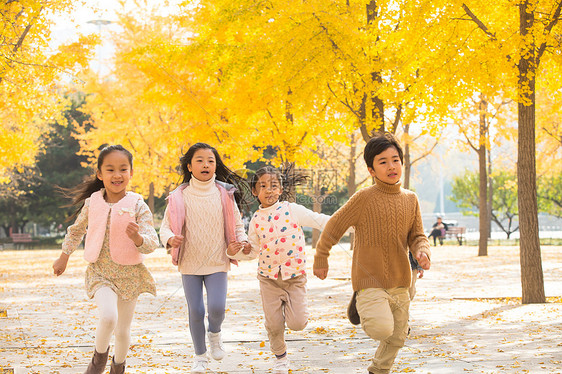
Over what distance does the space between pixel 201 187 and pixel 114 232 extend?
2.80 feet

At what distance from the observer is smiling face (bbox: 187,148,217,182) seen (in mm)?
5766

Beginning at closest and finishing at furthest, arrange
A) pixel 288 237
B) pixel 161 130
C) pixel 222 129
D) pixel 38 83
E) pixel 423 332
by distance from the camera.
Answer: pixel 288 237 → pixel 423 332 → pixel 38 83 → pixel 222 129 → pixel 161 130

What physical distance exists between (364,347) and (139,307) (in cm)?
472

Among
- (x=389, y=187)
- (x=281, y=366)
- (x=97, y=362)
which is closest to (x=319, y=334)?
(x=281, y=366)

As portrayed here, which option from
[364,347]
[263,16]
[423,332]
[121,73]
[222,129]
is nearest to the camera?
[364,347]

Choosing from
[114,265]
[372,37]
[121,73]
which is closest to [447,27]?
[372,37]

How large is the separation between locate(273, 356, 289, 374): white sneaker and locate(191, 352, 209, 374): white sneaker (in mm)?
538

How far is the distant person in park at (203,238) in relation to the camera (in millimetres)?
5672

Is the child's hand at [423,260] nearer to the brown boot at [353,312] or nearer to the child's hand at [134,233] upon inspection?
the brown boot at [353,312]

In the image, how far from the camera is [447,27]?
1037 centimetres

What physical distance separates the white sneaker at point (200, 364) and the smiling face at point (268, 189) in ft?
4.11

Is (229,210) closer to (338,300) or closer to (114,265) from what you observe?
(114,265)

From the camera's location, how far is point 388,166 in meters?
4.96

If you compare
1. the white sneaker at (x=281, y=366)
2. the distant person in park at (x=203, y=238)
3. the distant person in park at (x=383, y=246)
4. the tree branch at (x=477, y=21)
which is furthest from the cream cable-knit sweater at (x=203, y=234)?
the tree branch at (x=477, y=21)
